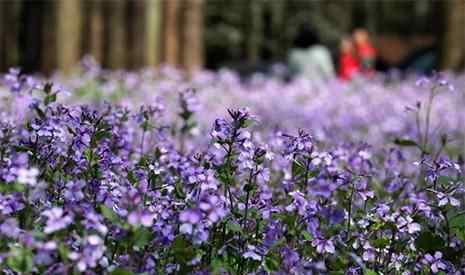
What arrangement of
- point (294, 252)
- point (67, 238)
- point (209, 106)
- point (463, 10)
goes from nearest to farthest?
point (67, 238)
point (294, 252)
point (209, 106)
point (463, 10)

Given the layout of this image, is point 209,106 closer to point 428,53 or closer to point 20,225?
point 20,225

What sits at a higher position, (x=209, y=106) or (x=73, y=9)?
(x=73, y=9)

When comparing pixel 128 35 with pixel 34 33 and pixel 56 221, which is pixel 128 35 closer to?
pixel 34 33

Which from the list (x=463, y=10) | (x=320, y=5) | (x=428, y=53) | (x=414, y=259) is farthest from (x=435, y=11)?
(x=320, y=5)

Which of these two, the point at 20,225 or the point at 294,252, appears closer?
the point at 294,252

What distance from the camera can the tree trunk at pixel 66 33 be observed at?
1409cm

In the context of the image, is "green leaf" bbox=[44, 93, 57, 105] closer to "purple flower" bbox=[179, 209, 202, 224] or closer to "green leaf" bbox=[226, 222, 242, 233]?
"green leaf" bbox=[226, 222, 242, 233]

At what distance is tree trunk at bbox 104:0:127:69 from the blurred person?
3320 mm

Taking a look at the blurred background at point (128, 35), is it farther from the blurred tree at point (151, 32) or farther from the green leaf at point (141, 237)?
the green leaf at point (141, 237)

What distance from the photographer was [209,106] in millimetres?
11242

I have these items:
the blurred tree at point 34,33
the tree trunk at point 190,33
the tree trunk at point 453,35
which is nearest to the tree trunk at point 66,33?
the blurred tree at point 34,33

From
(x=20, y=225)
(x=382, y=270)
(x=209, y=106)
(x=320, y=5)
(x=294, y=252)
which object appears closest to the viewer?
(x=294, y=252)

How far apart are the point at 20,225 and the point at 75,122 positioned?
543mm

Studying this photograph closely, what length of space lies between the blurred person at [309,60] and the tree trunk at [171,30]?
2293 mm
